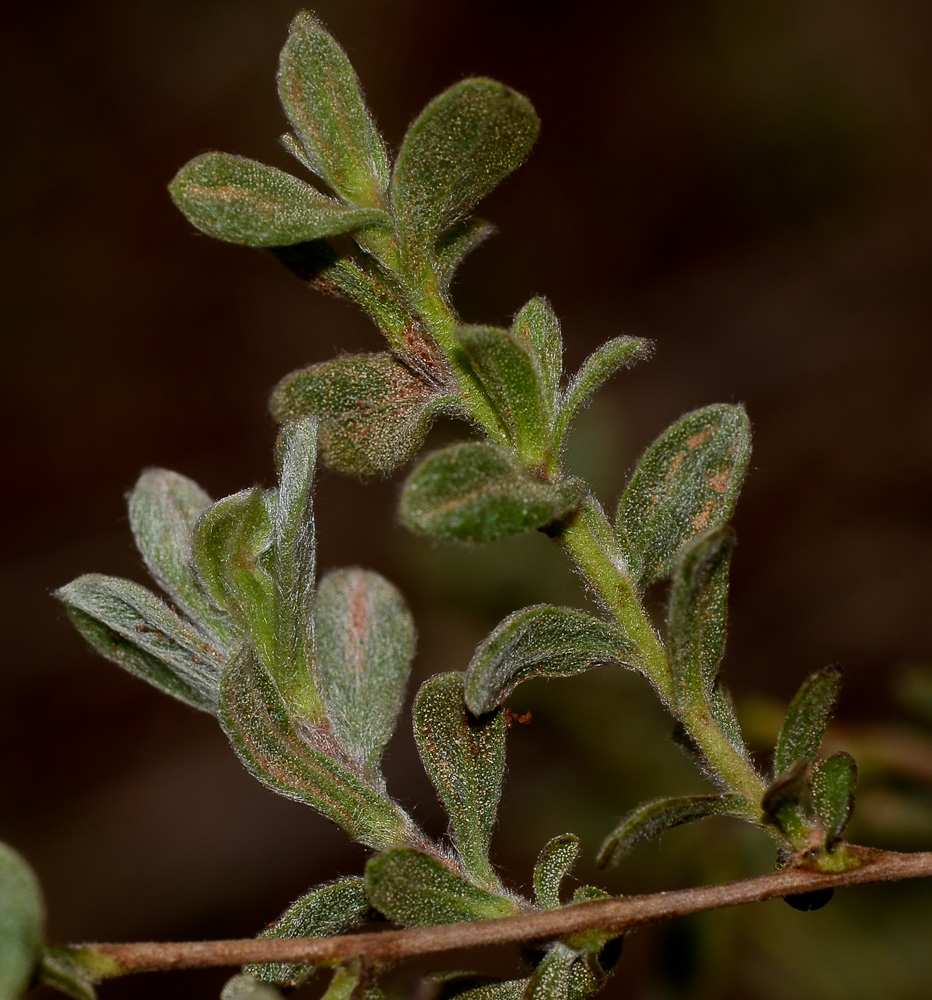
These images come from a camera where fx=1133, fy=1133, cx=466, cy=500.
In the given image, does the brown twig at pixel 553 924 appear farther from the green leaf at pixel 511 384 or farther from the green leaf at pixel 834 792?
the green leaf at pixel 511 384

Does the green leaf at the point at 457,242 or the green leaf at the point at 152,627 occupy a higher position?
the green leaf at the point at 457,242

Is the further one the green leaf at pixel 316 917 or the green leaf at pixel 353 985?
the green leaf at pixel 316 917

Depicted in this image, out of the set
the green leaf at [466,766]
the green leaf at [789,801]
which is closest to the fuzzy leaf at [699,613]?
the green leaf at [789,801]

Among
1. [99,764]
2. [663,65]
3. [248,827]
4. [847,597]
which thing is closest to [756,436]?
[847,597]

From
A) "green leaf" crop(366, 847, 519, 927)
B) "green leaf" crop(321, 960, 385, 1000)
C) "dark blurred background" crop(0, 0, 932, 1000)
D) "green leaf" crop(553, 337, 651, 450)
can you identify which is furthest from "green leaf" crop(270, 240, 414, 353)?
"dark blurred background" crop(0, 0, 932, 1000)

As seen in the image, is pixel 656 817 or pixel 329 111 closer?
pixel 656 817

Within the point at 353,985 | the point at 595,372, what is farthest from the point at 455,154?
the point at 353,985

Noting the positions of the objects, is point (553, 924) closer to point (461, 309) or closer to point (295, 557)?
point (295, 557)
